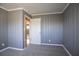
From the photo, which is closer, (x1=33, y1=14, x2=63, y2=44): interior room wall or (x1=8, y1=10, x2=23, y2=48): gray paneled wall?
(x1=8, y1=10, x2=23, y2=48): gray paneled wall

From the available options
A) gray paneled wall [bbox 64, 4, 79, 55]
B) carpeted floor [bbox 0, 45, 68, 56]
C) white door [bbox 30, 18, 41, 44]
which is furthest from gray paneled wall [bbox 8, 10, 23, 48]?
gray paneled wall [bbox 64, 4, 79, 55]

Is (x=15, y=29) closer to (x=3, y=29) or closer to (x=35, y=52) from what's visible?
(x=3, y=29)

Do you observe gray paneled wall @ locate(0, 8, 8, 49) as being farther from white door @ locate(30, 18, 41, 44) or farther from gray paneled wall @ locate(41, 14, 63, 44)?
gray paneled wall @ locate(41, 14, 63, 44)

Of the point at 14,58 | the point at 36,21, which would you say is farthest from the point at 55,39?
the point at 14,58

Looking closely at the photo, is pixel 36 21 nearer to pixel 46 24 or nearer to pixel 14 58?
pixel 46 24

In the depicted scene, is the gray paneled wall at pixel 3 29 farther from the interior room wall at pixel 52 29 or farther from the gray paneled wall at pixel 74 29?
the gray paneled wall at pixel 74 29

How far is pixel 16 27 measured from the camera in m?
4.57

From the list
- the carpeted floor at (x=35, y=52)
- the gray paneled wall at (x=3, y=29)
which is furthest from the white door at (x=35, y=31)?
the gray paneled wall at (x=3, y=29)

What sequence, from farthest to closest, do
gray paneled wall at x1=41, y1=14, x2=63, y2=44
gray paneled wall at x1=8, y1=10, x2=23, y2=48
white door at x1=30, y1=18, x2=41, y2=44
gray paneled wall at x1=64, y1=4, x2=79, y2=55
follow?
white door at x1=30, y1=18, x2=41, y2=44 < gray paneled wall at x1=41, y1=14, x2=63, y2=44 < gray paneled wall at x1=8, y1=10, x2=23, y2=48 < gray paneled wall at x1=64, y1=4, x2=79, y2=55

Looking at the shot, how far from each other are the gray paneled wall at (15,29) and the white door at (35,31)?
1945 mm

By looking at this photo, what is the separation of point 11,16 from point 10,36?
1.24 metres

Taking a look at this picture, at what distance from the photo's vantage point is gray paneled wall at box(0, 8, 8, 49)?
4.20 meters

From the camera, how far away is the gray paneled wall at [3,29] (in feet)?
13.8

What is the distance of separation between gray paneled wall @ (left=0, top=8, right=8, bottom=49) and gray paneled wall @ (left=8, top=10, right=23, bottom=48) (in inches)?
7.2
